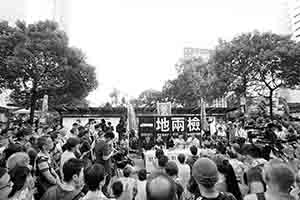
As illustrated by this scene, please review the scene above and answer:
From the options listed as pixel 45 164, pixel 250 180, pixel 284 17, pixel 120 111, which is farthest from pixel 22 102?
pixel 284 17

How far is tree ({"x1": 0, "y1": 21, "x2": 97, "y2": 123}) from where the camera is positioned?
1727cm

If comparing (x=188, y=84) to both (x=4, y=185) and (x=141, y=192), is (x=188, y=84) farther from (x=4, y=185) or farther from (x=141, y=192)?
(x=4, y=185)

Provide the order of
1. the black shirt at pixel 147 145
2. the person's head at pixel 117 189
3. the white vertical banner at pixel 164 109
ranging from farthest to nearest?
1. the white vertical banner at pixel 164 109
2. the black shirt at pixel 147 145
3. the person's head at pixel 117 189

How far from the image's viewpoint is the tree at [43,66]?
17266 millimetres

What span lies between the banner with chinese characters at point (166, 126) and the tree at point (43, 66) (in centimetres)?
1047

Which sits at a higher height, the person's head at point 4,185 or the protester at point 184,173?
the person's head at point 4,185

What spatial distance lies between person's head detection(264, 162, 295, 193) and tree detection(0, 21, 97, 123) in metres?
18.6

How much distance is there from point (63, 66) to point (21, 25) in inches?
184

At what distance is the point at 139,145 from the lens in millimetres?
11383

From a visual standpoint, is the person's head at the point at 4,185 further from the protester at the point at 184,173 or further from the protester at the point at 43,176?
the protester at the point at 184,173

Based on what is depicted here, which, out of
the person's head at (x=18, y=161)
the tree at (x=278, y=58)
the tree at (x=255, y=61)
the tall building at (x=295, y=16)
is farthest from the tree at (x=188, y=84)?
the tall building at (x=295, y=16)

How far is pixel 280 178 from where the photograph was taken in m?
1.98

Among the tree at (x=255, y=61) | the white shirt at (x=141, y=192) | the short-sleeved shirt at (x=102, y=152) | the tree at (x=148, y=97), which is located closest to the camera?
the white shirt at (x=141, y=192)

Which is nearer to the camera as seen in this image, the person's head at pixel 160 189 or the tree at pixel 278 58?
the person's head at pixel 160 189
